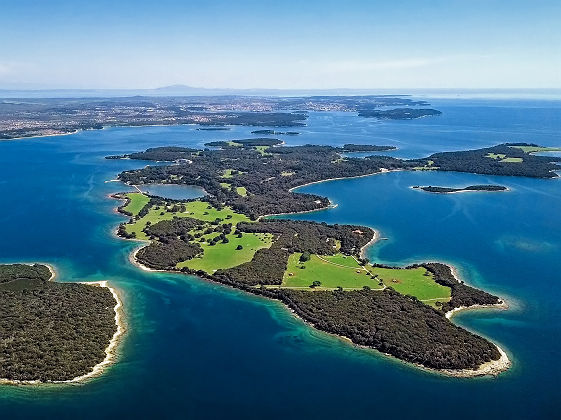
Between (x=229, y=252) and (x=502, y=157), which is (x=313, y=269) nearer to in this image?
(x=229, y=252)

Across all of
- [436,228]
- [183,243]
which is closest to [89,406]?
[183,243]

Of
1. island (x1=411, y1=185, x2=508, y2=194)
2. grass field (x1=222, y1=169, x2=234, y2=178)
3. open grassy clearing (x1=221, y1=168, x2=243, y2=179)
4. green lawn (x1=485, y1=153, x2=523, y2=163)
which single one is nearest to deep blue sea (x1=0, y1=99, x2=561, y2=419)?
island (x1=411, y1=185, x2=508, y2=194)

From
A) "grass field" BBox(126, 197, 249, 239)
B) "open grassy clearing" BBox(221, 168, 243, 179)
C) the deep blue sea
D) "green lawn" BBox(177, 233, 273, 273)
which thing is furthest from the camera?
"open grassy clearing" BBox(221, 168, 243, 179)

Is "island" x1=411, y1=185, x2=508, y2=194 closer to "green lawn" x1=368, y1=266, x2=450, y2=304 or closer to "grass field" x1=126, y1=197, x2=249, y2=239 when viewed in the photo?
"grass field" x1=126, y1=197, x2=249, y2=239

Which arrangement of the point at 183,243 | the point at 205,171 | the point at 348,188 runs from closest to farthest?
1. the point at 183,243
2. the point at 348,188
3. the point at 205,171

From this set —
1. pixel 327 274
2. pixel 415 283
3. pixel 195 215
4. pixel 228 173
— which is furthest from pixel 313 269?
pixel 228 173

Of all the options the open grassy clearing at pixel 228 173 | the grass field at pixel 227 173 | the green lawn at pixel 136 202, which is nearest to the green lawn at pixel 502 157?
the open grassy clearing at pixel 228 173

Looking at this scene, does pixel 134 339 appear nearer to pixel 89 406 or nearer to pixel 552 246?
pixel 89 406
